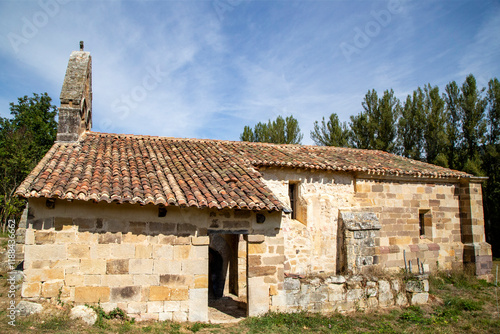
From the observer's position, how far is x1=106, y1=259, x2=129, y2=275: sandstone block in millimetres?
6961

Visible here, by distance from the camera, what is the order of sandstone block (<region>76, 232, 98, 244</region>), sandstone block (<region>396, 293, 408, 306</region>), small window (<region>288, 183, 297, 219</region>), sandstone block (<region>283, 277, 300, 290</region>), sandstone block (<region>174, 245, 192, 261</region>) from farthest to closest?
small window (<region>288, 183, 297, 219</region>)
sandstone block (<region>396, 293, 408, 306</region>)
sandstone block (<region>283, 277, 300, 290</region>)
sandstone block (<region>174, 245, 192, 261</region>)
sandstone block (<region>76, 232, 98, 244</region>)

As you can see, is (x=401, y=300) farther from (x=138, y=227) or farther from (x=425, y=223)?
(x=138, y=227)

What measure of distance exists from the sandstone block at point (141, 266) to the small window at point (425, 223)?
10.6 m

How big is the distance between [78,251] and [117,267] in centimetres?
85

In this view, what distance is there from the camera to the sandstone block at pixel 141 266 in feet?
23.3

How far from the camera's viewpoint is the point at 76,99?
10391mm

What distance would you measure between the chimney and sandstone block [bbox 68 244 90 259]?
4252 mm

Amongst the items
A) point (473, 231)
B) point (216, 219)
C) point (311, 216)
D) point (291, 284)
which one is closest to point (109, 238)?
point (216, 219)

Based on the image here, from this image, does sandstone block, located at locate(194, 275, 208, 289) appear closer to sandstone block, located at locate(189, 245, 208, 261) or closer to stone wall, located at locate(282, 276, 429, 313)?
sandstone block, located at locate(189, 245, 208, 261)

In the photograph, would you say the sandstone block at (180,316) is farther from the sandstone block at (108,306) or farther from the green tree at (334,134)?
the green tree at (334,134)

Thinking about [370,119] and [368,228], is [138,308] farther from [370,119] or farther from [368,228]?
[370,119]

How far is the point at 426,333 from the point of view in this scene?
7.51m

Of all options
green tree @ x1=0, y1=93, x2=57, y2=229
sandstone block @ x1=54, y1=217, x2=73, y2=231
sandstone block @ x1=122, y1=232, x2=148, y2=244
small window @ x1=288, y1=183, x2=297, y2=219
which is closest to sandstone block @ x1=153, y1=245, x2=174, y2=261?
sandstone block @ x1=122, y1=232, x2=148, y2=244

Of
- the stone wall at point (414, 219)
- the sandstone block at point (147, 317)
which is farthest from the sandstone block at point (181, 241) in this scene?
the stone wall at point (414, 219)
